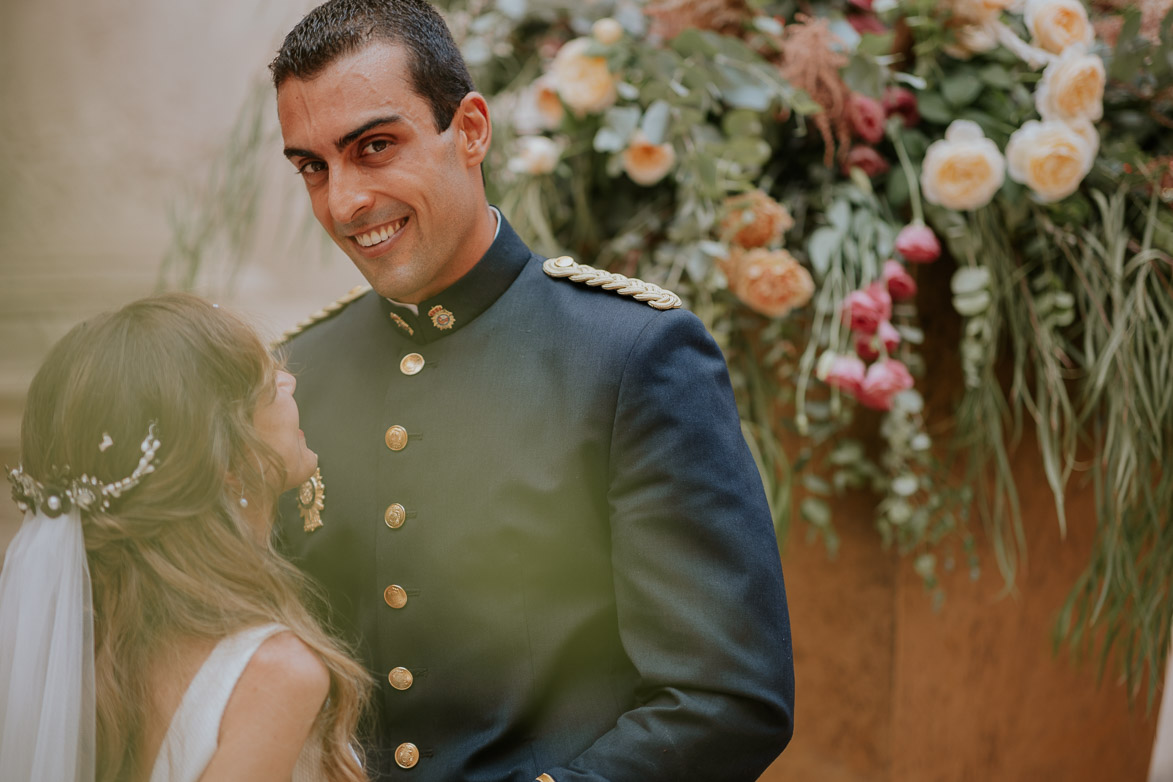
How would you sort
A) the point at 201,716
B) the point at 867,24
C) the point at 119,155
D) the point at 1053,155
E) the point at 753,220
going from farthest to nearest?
the point at 119,155 < the point at 867,24 < the point at 753,220 < the point at 1053,155 < the point at 201,716

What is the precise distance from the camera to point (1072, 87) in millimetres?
1378

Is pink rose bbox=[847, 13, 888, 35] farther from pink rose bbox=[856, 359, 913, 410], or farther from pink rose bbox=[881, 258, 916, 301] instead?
pink rose bbox=[856, 359, 913, 410]

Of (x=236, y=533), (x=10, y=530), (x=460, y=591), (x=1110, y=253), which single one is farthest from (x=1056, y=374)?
(x=10, y=530)

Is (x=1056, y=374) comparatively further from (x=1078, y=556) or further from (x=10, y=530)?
(x=10, y=530)

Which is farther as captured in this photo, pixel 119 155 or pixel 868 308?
pixel 119 155

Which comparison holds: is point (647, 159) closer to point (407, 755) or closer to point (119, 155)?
point (407, 755)

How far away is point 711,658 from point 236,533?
1.68 feet

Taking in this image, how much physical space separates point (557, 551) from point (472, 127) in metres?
0.50

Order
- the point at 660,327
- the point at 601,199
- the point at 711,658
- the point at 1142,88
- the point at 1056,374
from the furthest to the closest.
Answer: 1. the point at 601,199
2. the point at 1142,88
3. the point at 1056,374
4. the point at 660,327
5. the point at 711,658

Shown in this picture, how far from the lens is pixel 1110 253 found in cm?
147

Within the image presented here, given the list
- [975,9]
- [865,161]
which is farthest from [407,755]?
[975,9]

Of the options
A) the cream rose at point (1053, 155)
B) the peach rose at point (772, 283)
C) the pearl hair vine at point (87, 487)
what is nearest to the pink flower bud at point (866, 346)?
the peach rose at point (772, 283)

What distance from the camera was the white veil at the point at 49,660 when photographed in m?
0.91

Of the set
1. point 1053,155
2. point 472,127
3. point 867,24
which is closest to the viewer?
point 472,127
